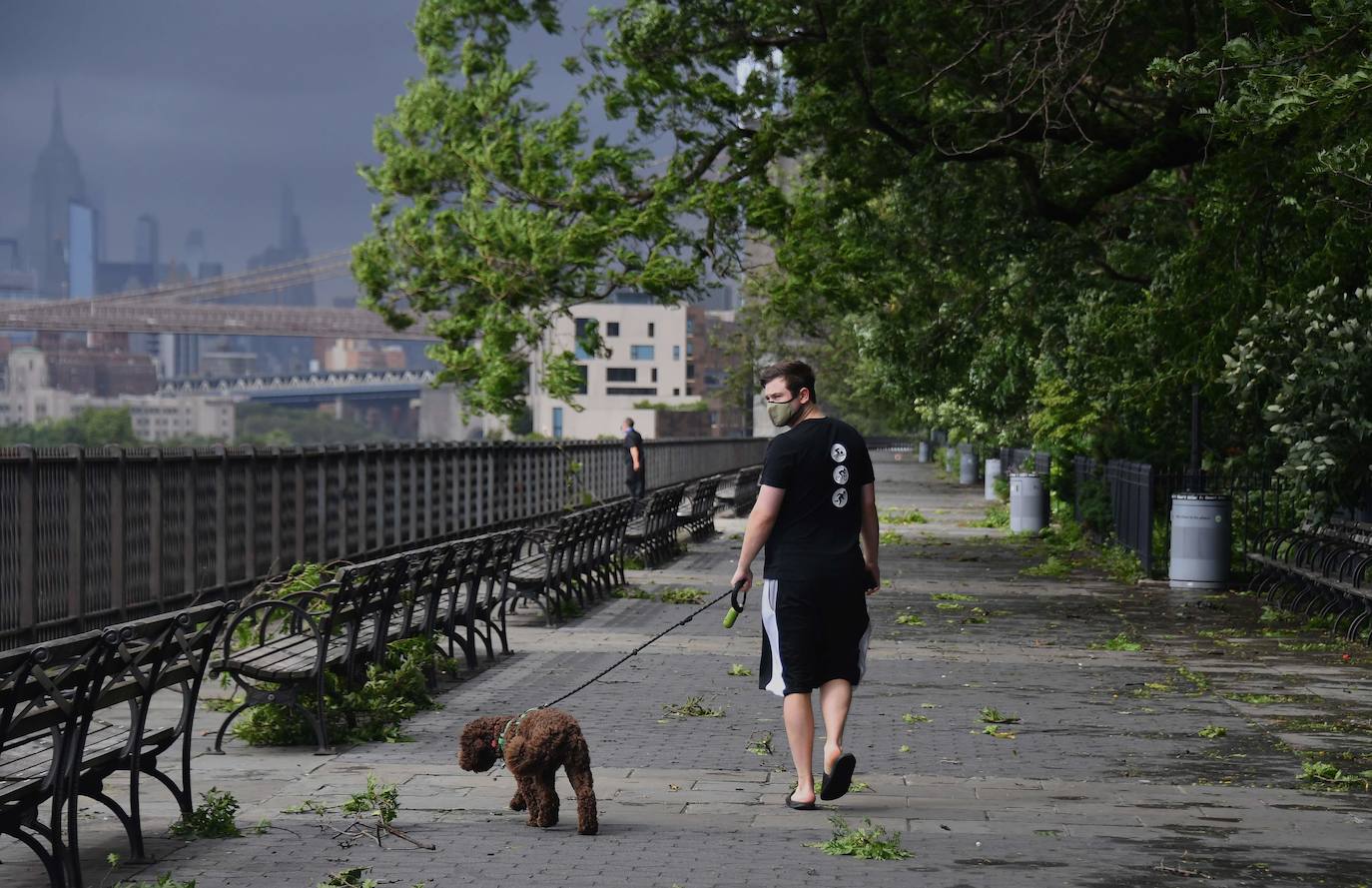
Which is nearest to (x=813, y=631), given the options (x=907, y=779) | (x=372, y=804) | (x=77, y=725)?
(x=907, y=779)

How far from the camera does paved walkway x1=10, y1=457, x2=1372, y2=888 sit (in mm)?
6559

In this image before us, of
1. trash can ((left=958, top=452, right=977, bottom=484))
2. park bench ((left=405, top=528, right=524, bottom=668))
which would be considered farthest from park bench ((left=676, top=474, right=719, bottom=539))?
trash can ((left=958, top=452, right=977, bottom=484))

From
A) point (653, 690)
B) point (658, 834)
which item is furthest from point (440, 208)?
point (658, 834)

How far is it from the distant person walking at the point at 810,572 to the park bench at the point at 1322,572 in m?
8.48

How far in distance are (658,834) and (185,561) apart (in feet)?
30.9

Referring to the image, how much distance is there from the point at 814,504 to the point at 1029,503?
86.5 ft

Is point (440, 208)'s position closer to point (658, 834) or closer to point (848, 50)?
point (848, 50)

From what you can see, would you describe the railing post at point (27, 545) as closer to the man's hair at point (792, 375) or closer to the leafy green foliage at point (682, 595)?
the man's hair at point (792, 375)

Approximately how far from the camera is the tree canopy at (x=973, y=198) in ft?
51.5

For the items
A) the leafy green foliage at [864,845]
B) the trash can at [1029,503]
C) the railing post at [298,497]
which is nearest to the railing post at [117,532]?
the railing post at [298,497]

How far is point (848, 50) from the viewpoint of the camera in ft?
65.8

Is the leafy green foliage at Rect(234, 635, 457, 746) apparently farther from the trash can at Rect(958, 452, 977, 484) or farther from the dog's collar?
the trash can at Rect(958, 452, 977, 484)

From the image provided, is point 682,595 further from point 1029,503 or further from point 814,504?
point 1029,503

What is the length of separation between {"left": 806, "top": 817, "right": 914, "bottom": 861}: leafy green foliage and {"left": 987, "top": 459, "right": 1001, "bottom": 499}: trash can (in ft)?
143
